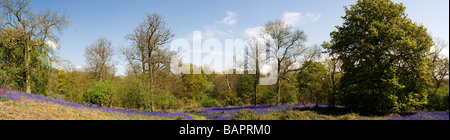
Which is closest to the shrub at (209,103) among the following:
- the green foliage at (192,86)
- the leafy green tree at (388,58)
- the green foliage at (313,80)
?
the green foliage at (192,86)

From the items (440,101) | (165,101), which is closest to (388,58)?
(440,101)

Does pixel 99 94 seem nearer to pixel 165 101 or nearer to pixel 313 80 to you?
pixel 165 101

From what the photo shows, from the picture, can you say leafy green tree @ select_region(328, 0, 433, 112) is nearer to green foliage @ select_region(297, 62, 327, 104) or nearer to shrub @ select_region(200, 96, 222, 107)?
green foliage @ select_region(297, 62, 327, 104)

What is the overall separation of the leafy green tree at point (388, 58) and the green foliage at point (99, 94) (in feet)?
73.7

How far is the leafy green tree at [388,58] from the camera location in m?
15.2

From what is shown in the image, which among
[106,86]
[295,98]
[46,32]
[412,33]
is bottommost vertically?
[295,98]

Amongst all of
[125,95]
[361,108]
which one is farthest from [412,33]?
[125,95]

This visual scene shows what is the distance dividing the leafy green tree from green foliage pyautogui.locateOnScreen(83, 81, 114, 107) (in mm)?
22465

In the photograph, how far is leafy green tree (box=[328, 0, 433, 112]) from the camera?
15.2 m

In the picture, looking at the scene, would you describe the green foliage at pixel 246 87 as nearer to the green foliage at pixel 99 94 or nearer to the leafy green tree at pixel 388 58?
the leafy green tree at pixel 388 58
